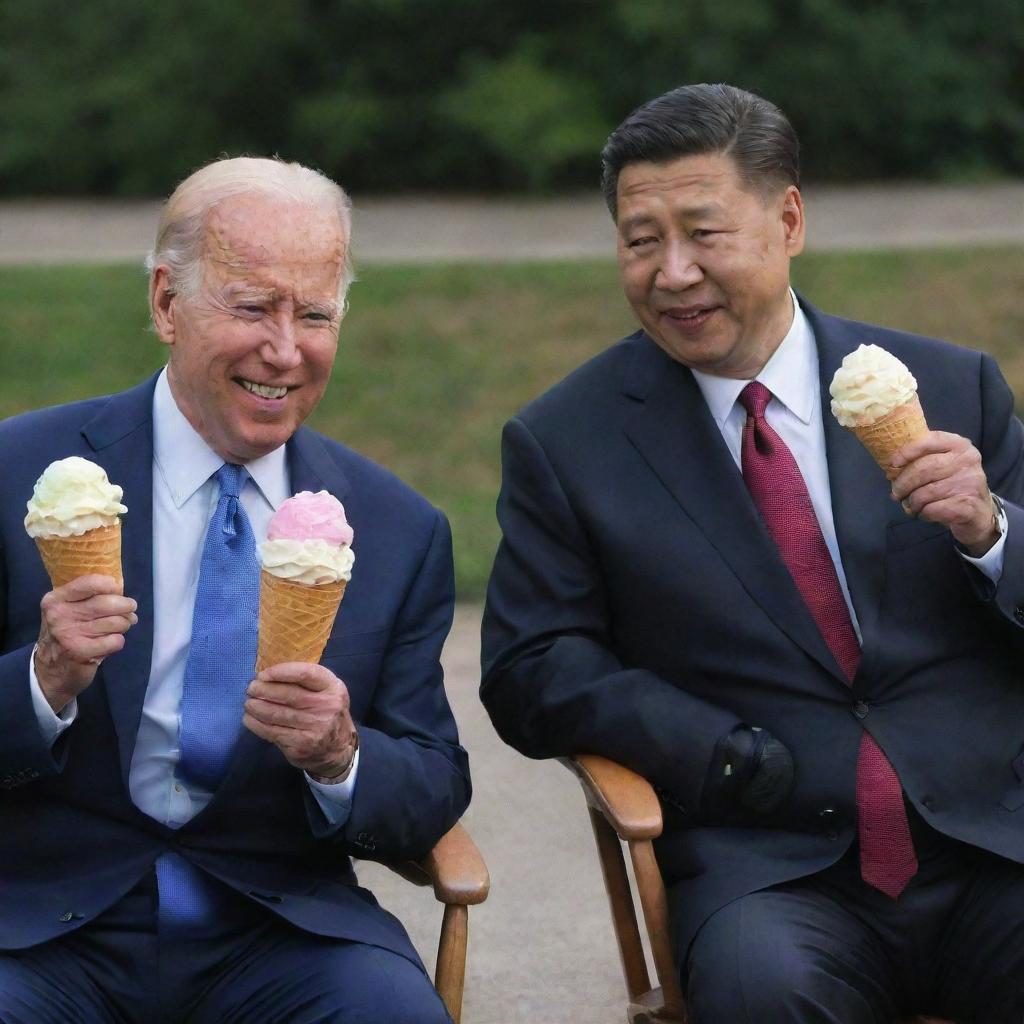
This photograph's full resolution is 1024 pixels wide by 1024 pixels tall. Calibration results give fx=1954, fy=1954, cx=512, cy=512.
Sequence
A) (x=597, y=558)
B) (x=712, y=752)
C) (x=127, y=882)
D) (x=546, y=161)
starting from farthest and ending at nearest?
(x=546, y=161) → (x=597, y=558) → (x=712, y=752) → (x=127, y=882)

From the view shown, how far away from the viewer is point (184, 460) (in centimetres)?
350

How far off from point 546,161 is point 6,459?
10.2 m

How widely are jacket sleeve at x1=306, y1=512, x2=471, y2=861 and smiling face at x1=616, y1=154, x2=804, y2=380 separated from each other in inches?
24.3

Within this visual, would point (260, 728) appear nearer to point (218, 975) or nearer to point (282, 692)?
point (282, 692)

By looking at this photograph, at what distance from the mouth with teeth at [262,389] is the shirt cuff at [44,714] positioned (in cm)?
59

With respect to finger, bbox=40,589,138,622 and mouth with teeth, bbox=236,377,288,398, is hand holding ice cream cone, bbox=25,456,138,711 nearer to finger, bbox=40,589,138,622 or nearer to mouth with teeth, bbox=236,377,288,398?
finger, bbox=40,589,138,622

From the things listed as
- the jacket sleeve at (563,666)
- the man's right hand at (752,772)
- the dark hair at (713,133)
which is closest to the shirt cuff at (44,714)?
the jacket sleeve at (563,666)

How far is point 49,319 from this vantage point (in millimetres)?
11016

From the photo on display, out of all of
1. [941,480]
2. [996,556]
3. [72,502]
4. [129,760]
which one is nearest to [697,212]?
[941,480]

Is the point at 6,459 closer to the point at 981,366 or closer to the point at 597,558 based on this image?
the point at 597,558

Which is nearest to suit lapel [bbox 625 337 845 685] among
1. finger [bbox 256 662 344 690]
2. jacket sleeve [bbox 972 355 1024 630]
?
jacket sleeve [bbox 972 355 1024 630]

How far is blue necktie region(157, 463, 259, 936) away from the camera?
336 centimetres

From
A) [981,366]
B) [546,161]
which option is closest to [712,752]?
[981,366]

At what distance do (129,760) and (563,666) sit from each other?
0.86 meters
